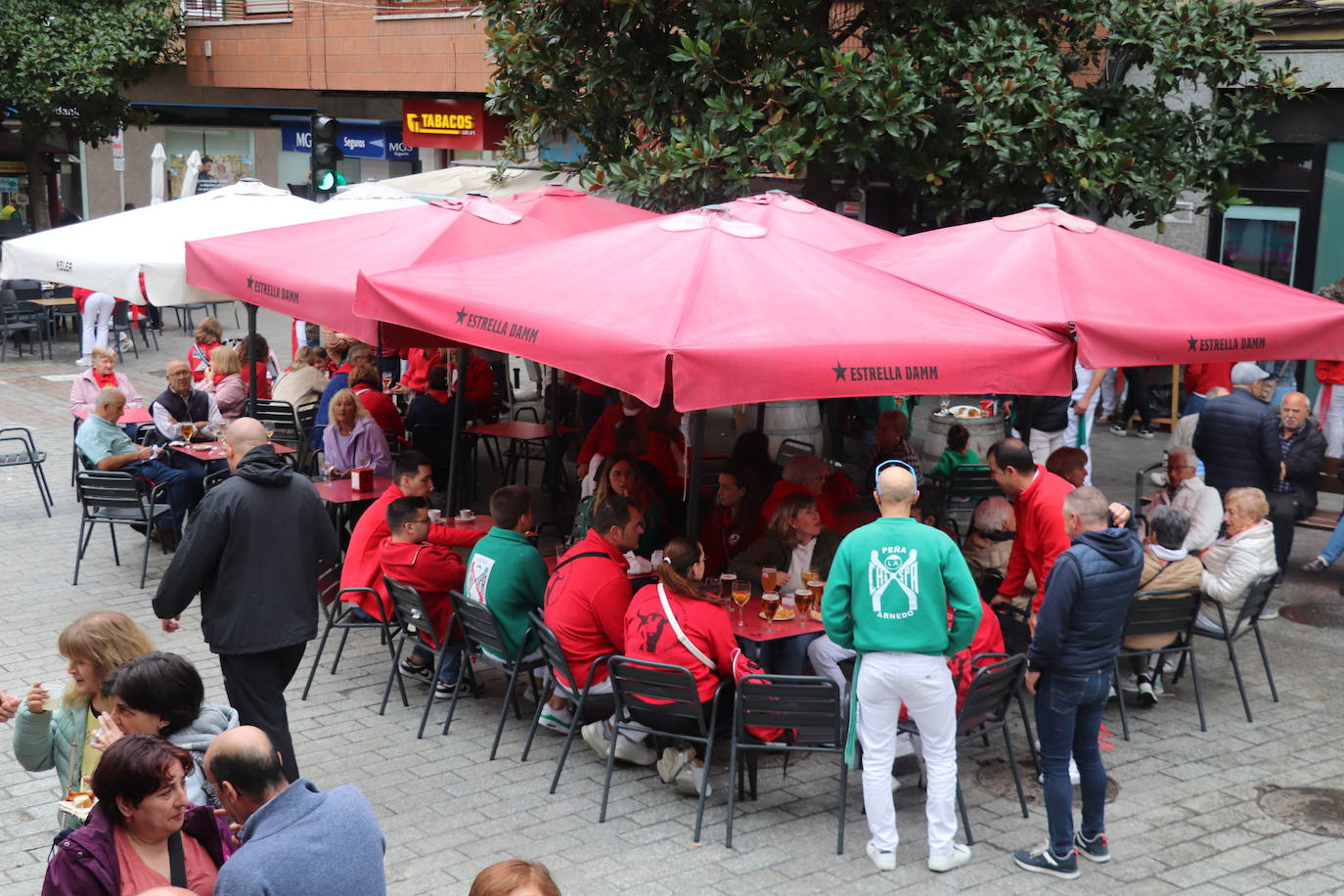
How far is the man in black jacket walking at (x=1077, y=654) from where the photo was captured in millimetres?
6062

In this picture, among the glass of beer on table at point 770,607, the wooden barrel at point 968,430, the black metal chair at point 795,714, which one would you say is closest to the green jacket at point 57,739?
the black metal chair at point 795,714

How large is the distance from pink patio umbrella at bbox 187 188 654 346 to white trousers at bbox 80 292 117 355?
10.4m

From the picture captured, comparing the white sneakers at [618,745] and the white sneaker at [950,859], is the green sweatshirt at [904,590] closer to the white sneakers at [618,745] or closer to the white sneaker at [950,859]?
the white sneaker at [950,859]

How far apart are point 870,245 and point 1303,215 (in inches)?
358

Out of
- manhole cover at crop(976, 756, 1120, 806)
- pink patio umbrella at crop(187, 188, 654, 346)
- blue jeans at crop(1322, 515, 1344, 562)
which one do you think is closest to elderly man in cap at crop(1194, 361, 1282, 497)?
blue jeans at crop(1322, 515, 1344, 562)

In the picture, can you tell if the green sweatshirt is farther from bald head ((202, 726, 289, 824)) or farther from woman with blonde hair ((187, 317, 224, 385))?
woman with blonde hair ((187, 317, 224, 385))

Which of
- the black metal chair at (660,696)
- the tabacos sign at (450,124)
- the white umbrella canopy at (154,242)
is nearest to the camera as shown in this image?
the black metal chair at (660,696)

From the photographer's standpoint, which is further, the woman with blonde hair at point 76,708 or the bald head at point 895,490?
the bald head at point 895,490

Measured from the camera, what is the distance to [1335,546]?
437 inches

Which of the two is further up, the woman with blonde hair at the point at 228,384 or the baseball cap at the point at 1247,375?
the baseball cap at the point at 1247,375

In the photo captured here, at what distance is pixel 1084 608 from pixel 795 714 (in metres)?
1.36

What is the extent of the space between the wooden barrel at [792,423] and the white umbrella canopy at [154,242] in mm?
4257

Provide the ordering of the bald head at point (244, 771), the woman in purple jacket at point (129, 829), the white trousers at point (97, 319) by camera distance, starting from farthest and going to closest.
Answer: the white trousers at point (97, 319) < the bald head at point (244, 771) < the woman in purple jacket at point (129, 829)

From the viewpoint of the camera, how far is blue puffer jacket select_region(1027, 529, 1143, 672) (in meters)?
6.05
